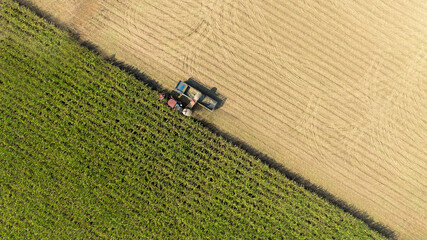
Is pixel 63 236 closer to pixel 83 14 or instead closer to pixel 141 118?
pixel 141 118

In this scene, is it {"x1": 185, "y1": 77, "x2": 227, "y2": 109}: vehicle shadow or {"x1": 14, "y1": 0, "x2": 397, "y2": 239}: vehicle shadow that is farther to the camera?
{"x1": 185, "y1": 77, "x2": 227, "y2": 109}: vehicle shadow

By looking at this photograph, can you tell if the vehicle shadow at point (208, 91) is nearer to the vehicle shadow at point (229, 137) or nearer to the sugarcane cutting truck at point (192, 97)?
the vehicle shadow at point (229, 137)

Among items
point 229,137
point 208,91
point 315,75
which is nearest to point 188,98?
point 208,91

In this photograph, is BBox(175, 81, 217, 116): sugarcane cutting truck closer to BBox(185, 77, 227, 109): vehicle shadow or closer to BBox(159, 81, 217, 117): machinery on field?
BBox(159, 81, 217, 117): machinery on field

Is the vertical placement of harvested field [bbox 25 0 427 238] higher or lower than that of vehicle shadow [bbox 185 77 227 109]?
higher

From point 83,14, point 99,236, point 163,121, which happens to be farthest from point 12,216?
point 83,14

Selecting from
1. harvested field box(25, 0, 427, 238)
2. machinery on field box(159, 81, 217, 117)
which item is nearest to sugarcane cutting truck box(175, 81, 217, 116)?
machinery on field box(159, 81, 217, 117)

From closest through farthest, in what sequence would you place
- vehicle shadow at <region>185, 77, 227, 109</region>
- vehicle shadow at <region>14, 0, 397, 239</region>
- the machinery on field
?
the machinery on field < vehicle shadow at <region>14, 0, 397, 239</region> < vehicle shadow at <region>185, 77, 227, 109</region>

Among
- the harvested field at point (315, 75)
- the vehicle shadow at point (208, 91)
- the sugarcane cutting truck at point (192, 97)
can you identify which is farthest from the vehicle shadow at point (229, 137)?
the sugarcane cutting truck at point (192, 97)

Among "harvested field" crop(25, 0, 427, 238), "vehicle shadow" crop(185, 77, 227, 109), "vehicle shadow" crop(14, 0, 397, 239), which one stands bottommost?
"vehicle shadow" crop(14, 0, 397, 239)
